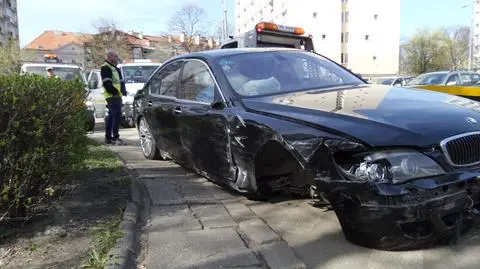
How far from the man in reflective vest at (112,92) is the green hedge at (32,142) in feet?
16.2

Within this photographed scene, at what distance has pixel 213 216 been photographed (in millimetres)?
4340

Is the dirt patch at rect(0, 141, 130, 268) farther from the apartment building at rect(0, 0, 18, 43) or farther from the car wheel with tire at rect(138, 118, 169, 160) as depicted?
the apartment building at rect(0, 0, 18, 43)

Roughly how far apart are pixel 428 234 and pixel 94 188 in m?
3.35

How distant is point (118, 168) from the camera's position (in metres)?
6.11

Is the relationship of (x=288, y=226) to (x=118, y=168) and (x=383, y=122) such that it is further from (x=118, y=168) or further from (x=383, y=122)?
(x=118, y=168)

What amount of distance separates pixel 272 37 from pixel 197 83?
8128mm

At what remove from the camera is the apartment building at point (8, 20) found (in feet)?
244

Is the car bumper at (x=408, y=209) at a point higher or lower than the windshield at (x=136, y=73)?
lower

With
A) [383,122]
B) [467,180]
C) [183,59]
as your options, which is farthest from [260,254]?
[183,59]

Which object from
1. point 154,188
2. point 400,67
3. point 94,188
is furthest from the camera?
point 400,67

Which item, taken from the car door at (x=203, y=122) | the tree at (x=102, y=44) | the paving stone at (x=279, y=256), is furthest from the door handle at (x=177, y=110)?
the tree at (x=102, y=44)

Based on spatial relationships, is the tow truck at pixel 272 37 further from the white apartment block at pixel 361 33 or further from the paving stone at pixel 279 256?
the white apartment block at pixel 361 33

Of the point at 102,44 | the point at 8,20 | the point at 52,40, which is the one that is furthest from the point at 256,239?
the point at 52,40

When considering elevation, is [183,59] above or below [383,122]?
above
